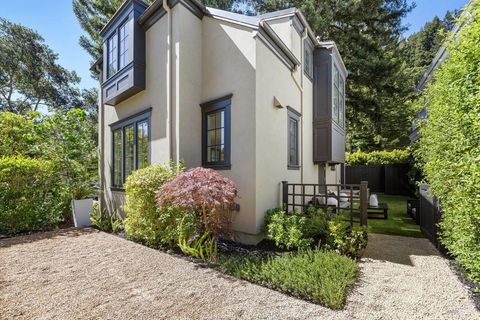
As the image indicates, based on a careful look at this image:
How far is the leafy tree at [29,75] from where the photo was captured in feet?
69.4

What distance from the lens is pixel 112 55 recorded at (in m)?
8.48

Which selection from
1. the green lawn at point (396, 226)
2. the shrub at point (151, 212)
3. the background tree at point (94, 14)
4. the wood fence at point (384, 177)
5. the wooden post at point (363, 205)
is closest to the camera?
the shrub at point (151, 212)

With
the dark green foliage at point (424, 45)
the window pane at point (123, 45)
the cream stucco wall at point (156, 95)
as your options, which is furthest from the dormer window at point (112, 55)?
the dark green foliage at point (424, 45)

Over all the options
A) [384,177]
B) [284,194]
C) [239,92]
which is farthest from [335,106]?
[384,177]

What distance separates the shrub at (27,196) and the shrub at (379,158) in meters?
18.3

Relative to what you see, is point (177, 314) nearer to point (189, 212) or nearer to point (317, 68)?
point (189, 212)

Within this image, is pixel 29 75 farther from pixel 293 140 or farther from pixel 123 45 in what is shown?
pixel 293 140

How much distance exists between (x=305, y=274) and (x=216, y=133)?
4132 millimetres

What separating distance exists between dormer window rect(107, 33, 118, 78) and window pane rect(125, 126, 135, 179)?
6.57 feet

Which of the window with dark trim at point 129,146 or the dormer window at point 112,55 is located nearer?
the window with dark trim at point 129,146

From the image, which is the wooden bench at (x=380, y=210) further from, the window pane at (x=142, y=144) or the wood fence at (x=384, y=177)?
the window pane at (x=142, y=144)

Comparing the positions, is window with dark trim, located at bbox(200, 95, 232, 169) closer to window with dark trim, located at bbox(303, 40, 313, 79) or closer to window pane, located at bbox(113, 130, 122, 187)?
window pane, located at bbox(113, 130, 122, 187)

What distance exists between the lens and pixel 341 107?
11.3 m

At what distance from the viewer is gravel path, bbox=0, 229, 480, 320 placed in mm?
3062
